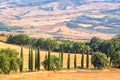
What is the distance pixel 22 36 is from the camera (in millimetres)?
165250

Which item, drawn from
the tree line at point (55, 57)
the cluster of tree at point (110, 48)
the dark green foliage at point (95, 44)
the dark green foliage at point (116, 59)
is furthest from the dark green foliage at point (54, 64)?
the dark green foliage at point (95, 44)

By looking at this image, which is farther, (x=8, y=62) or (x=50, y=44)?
(x=50, y=44)

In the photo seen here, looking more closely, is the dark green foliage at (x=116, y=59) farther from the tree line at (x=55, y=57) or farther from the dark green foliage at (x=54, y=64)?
the dark green foliage at (x=54, y=64)

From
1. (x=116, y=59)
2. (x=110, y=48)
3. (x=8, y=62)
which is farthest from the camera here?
(x=110, y=48)

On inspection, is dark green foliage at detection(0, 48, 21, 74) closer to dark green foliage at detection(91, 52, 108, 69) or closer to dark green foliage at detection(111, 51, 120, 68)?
dark green foliage at detection(91, 52, 108, 69)

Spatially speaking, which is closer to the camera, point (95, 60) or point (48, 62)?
point (48, 62)

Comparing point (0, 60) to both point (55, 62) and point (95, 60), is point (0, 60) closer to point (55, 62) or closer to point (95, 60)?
point (55, 62)

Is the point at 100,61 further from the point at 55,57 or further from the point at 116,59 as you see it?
the point at 55,57

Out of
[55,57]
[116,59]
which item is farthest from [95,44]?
→ [55,57]

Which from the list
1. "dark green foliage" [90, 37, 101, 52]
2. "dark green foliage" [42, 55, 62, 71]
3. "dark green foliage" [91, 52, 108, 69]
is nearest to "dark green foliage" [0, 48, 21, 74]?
"dark green foliage" [42, 55, 62, 71]

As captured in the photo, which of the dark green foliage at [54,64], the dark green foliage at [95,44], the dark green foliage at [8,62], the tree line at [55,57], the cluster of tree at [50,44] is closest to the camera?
the dark green foliage at [8,62]

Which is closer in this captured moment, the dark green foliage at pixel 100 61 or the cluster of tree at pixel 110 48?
the dark green foliage at pixel 100 61

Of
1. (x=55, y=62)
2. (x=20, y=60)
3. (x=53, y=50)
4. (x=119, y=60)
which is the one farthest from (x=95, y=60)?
(x=53, y=50)

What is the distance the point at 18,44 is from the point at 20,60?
89.5 meters
